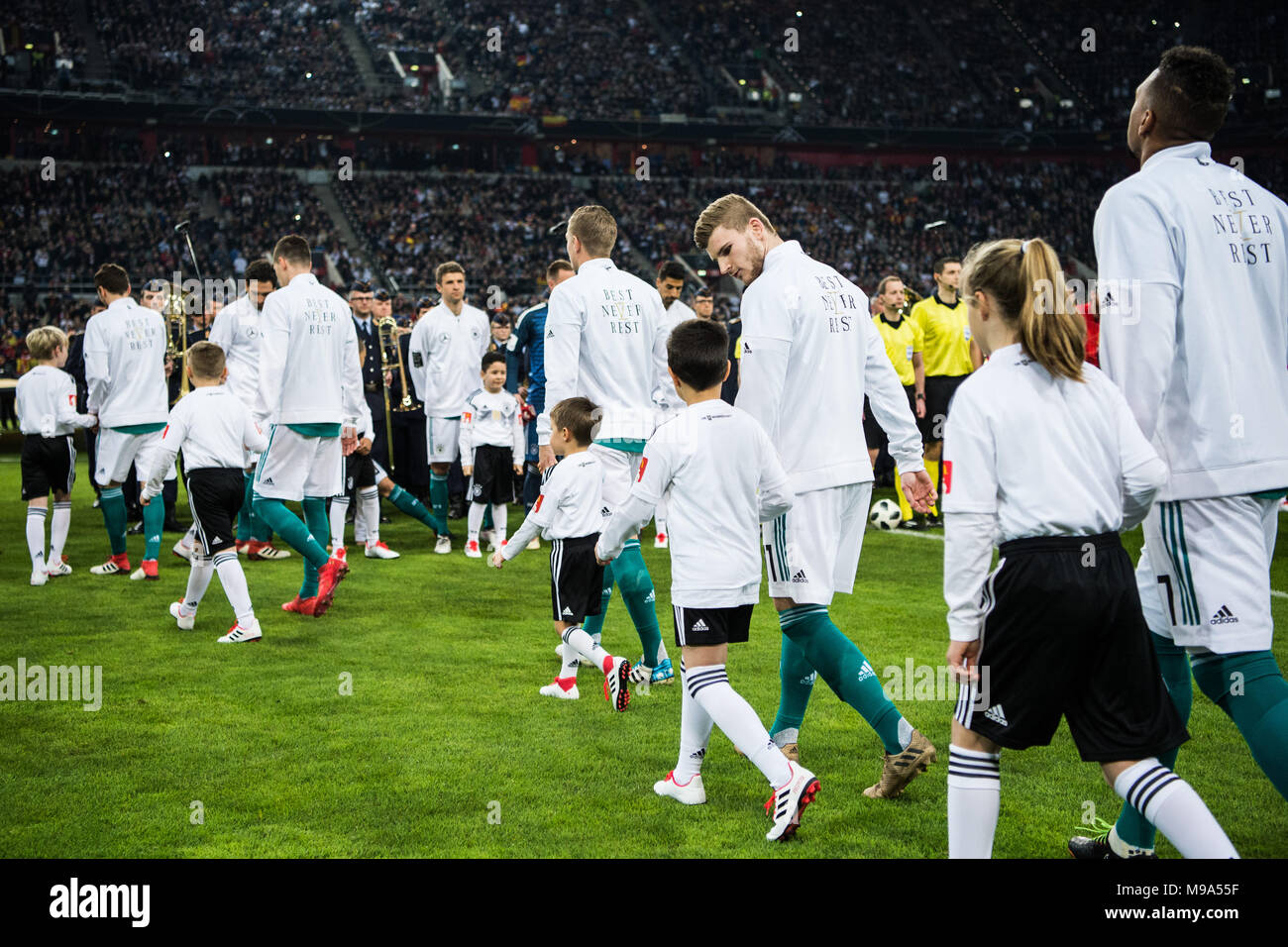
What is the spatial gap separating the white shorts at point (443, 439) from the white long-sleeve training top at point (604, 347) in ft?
16.8

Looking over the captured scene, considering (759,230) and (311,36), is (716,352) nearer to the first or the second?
(759,230)

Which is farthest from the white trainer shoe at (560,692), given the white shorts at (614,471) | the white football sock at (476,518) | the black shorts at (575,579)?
the white football sock at (476,518)

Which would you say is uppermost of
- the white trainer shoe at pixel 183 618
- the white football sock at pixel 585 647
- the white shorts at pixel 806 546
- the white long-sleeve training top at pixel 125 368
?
the white long-sleeve training top at pixel 125 368

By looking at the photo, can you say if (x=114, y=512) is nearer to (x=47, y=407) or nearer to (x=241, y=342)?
(x=47, y=407)

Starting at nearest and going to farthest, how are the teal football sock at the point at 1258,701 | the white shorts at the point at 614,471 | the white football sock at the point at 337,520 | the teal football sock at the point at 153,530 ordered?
the teal football sock at the point at 1258,701 < the white shorts at the point at 614,471 < the teal football sock at the point at 153,530 < the white football sock at the point at 337,520

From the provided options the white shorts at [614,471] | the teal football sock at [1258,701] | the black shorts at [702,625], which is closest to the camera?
the teal football sock at [1258,701]

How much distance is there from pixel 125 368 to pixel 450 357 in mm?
2964

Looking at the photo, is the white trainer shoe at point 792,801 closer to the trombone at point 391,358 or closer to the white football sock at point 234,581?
the white football sock at point 234,581

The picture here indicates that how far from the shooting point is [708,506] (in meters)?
3.93

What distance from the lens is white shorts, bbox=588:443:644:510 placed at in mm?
5738

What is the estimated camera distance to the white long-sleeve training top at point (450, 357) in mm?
10891

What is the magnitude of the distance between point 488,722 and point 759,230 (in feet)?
8.13

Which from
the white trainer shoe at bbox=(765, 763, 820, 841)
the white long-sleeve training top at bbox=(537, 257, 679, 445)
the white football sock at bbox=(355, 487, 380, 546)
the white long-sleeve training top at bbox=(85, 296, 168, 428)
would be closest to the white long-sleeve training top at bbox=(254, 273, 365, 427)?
the white long-sleeve training top at bbox=(85, 296, 168, 428)

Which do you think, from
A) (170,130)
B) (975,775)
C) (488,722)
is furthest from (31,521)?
(170,130)
